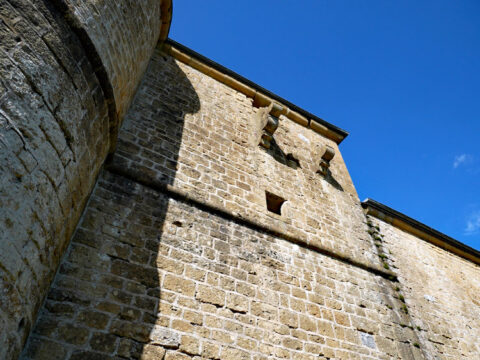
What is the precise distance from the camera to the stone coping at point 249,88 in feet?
19.1

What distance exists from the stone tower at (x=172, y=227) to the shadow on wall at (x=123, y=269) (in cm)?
1

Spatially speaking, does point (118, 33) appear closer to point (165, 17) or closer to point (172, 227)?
point (172, 227)

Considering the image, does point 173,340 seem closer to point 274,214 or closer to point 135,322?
point 135,322

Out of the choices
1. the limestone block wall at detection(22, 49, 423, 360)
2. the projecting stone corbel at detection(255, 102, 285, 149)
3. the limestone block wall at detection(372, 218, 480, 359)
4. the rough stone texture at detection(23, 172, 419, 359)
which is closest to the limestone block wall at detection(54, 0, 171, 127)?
the limestone block wall at detection(22, 49, 423, 360)

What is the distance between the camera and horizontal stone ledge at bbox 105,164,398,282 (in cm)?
343

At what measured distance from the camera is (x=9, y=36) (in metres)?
1.78

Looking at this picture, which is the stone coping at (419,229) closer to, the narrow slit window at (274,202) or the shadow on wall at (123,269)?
the narrow slit window at (274,202)

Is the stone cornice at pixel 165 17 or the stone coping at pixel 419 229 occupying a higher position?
the stone cornice at pixel 165 17

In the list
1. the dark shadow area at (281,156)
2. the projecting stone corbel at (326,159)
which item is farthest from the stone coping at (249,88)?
the projecting stone corbel at (326,159)

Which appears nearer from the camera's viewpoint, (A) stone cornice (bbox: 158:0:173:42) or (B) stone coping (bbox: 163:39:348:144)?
(A) stone cornice (bbox: 158:0:173:42)

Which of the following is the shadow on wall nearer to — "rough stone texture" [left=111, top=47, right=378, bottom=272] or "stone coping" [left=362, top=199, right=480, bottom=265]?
"rough stone texture" [left=111, top=47, right=378, bottom=272]

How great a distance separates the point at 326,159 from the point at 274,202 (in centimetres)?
176

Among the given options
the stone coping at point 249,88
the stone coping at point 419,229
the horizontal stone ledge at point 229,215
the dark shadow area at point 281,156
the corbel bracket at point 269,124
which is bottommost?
the horizontal stone ledge at point 229,215

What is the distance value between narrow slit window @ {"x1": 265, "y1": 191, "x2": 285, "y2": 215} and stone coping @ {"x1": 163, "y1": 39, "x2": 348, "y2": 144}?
2.05 meters
